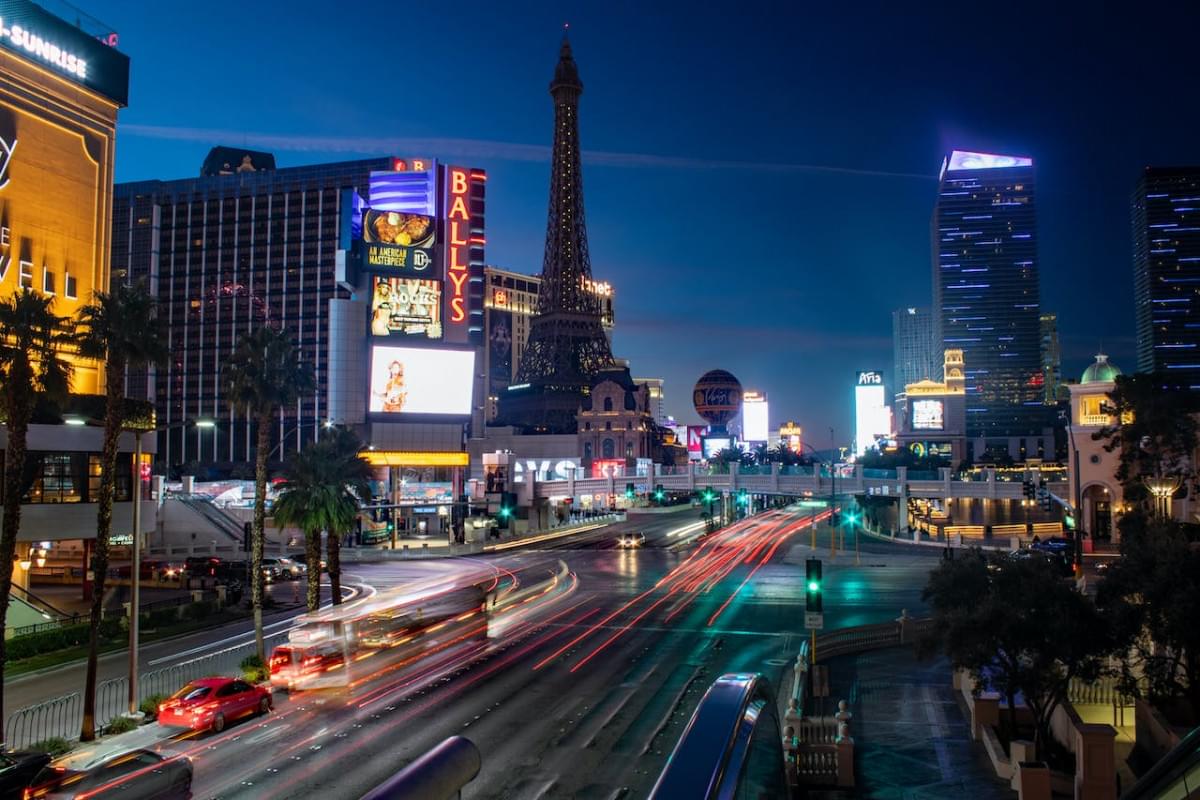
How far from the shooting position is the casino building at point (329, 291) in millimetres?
101750

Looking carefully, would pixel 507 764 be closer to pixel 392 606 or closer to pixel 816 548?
pixel 392 606

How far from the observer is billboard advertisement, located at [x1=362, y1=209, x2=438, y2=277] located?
101m

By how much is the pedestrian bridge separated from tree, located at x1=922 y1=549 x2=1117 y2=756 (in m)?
48.9

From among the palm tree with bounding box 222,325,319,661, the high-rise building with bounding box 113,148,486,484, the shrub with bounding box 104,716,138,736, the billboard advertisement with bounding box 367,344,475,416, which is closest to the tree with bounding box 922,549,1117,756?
the shrub with bounding box 104,716,138,736

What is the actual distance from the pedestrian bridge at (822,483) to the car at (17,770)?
59.8 metres

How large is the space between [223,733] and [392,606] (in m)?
9.61

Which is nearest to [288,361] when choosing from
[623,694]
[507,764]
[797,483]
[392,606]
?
[392,606]

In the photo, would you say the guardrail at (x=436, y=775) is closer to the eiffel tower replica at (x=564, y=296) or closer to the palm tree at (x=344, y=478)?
the palm tree at (x=344, y=478)

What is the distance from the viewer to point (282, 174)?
16225cm

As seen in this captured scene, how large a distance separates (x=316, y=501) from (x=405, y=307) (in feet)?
218

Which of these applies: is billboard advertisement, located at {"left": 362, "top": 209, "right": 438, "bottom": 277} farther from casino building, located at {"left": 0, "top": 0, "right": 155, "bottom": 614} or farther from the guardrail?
the guardrail

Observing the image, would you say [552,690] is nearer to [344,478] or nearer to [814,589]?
[814,589]

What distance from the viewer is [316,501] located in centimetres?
3781

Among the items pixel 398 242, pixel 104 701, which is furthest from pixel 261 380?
pixel 398 242
